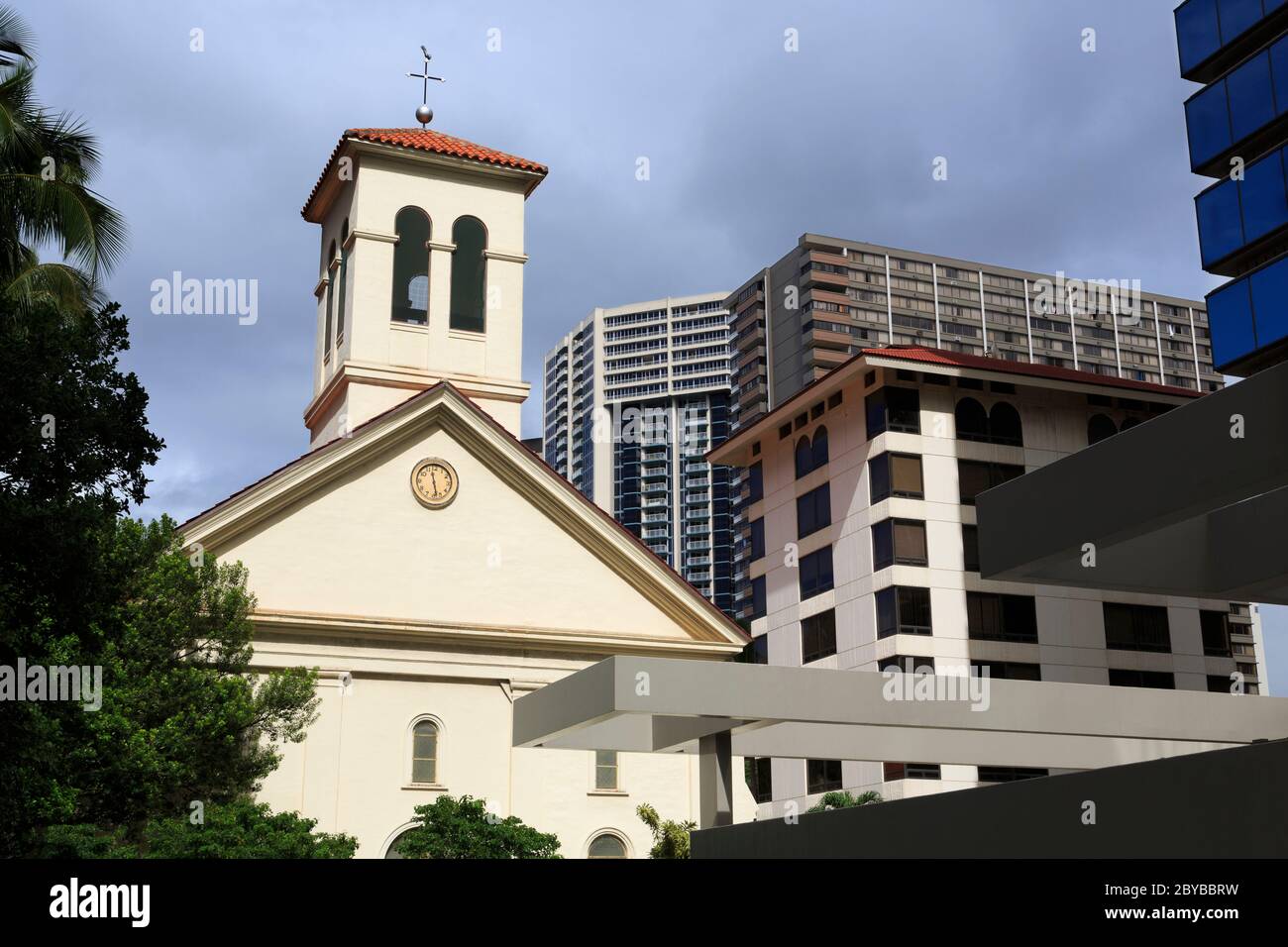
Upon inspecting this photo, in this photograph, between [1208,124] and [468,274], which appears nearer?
[468,274]

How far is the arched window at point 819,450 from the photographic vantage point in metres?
59.3

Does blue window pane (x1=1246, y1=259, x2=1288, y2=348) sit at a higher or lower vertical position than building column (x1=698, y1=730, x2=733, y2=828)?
higher

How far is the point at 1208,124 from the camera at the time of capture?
42438 mm

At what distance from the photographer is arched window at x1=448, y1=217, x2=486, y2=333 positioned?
1550 inches

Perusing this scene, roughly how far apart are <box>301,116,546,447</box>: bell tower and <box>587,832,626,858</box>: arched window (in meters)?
11.2

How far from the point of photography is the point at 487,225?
39562 mm

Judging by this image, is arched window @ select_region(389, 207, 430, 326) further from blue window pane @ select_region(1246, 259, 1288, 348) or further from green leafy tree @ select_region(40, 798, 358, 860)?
blue window pane @ select_region(1246, 259, 1288, 348)

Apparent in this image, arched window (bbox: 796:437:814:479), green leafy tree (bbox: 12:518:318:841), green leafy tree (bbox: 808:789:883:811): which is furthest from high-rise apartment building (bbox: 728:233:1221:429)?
green leafy tree (bbox: 12:518:318:841)

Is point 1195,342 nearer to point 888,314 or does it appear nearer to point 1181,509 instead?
point 888,314

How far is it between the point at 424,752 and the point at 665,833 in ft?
19.9

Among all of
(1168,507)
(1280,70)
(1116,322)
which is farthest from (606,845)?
(1116,322)

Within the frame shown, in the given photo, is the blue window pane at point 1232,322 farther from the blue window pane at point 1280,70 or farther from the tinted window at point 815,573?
the tinted window at point 815,573
